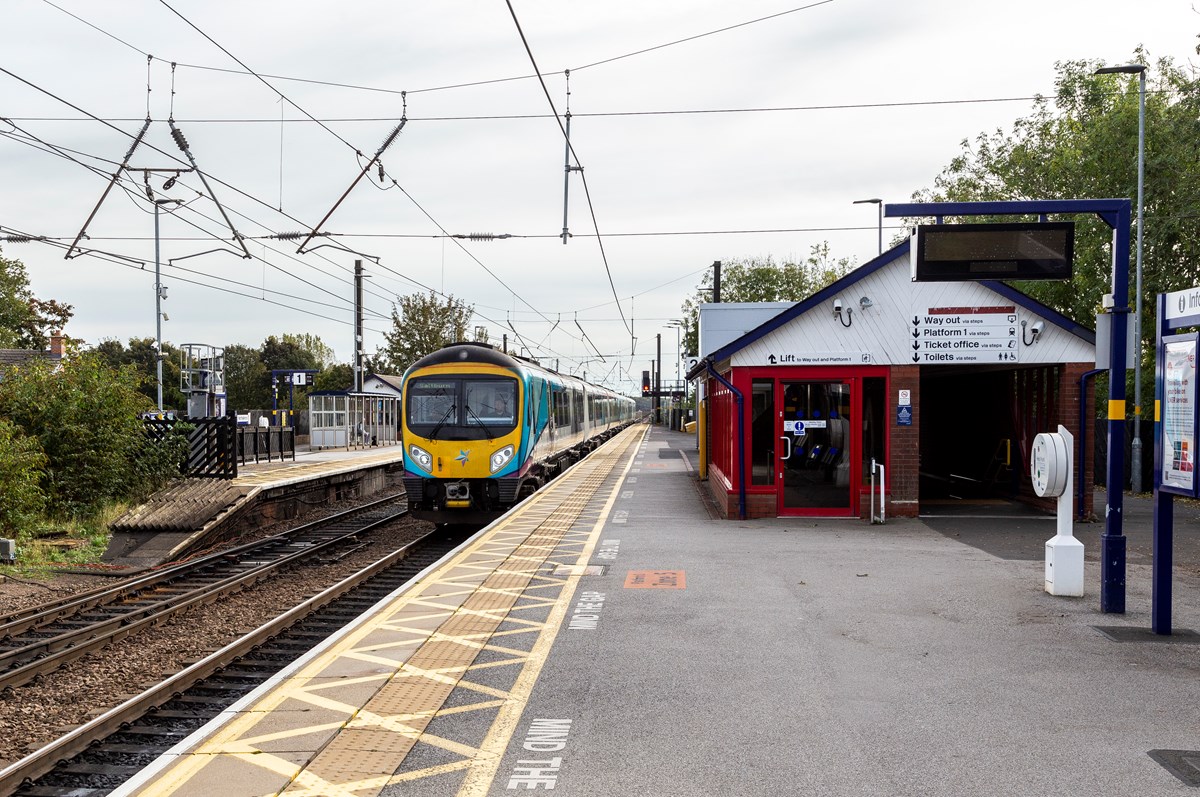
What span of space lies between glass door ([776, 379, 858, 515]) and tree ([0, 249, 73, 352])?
5255cm

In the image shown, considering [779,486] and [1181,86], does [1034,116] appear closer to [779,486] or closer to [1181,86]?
[1181,86]

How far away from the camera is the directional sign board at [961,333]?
14.6m

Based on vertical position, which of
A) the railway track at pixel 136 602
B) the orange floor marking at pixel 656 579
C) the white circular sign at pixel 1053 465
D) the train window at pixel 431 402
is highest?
the train window at pixel 431 402

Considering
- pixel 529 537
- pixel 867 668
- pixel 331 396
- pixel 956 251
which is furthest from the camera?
pixel 331 396

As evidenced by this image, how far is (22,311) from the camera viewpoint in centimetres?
5734

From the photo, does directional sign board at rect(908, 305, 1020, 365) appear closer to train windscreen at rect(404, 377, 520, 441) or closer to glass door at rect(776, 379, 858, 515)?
glass door at rect(776, 379, 858, 515)

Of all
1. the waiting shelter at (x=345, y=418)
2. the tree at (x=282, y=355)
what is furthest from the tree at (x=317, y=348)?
the waiting shelter at (x=345, y=418)

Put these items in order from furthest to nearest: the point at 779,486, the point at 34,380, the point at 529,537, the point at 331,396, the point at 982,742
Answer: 1. the point at 331,396
2. the point at 34,380
3. the point at 779,486
4. the point at 529,537
5. the point at 982,742

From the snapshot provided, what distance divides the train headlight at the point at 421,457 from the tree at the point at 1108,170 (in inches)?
646

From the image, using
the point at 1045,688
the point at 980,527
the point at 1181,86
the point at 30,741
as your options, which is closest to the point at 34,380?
the point at 30,741

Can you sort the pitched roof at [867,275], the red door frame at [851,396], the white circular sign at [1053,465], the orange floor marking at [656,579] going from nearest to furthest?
the white circular sign at [1053,465] < the orange floor marking at [656,579] < the pitched roof at [867,275] < the red door frame at [851,396]

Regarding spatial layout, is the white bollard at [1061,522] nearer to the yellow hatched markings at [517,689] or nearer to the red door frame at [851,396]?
the yellow hatched markings at [517,689]

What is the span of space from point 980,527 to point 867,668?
26.9 feet

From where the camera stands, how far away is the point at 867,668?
6555mm
